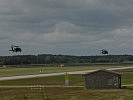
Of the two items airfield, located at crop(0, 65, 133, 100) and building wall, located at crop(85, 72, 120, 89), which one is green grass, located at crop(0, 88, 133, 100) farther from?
building wall, located at crop(85, 72, 120, 89)

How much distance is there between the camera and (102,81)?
79.4 meters

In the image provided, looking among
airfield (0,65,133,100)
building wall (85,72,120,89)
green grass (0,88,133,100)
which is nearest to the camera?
green grass (0,88,133,100)

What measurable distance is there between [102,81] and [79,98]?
23376 mm

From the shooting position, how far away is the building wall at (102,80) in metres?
79.1

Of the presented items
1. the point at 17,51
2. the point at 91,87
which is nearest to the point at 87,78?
the point at 91,87

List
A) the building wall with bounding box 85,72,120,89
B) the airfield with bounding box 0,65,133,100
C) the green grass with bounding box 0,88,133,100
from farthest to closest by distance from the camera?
1. the building wall with bounding box 85,72,120,89
2. the airfield with bounding box 0,65,133,100
3. the green grass with bounding box 0,88,133,100

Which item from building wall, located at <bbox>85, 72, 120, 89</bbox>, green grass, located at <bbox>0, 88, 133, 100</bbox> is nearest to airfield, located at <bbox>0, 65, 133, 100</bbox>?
green grass, located at <bbox>0, 88, 133, 100</bbox>

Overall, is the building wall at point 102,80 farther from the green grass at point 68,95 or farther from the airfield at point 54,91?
the green grass at point 68,95

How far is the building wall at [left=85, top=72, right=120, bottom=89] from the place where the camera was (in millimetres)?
79125

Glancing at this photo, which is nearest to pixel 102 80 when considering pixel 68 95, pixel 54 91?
pixel 54 91

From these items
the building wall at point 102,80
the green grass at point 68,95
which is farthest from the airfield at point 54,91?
the building wall at point 102,80

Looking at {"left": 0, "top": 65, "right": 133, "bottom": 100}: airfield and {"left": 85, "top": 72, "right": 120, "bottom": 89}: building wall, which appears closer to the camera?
{"left": 0, "top": 65, "right": 133, "bottom": 100}: airfield

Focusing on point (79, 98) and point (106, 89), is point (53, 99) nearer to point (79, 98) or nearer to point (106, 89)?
point (79, 98)

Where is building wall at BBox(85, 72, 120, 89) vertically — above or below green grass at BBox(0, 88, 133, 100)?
above
